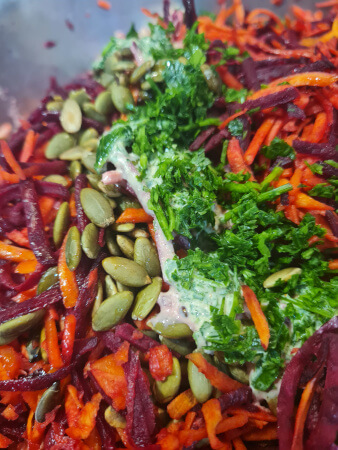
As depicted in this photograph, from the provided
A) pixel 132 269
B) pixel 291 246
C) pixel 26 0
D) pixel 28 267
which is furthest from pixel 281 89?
pixel 26 0

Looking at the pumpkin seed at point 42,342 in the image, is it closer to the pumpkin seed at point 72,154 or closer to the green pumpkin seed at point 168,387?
the green pumpkin seed at point 168,387

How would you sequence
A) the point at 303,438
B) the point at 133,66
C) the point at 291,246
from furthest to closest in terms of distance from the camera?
the point at 133,66 → the point at 291,246 → the point at 303,438

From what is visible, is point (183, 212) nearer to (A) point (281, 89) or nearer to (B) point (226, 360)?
(B) point (226, 360)

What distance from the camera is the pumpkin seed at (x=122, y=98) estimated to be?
248cm

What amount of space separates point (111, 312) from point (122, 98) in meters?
1.52

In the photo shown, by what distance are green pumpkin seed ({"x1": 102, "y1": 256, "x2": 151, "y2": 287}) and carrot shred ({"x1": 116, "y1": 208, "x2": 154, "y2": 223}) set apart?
0.26 meters

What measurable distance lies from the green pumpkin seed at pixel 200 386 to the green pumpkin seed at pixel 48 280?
3.06ft

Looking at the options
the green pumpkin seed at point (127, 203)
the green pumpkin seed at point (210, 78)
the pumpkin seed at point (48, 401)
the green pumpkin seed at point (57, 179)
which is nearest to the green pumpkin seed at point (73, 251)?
the green pumpkin seed at point (127, 203)

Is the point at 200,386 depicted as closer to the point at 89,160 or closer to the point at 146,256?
the point at 146,256

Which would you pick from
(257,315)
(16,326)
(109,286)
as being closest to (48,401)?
(16,326)

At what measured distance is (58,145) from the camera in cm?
252

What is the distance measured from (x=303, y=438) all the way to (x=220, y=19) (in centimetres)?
322

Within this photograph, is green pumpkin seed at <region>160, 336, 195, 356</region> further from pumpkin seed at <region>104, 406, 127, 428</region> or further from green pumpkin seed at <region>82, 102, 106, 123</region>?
green pumpkin seed at <region>82, 102, 106, 123</region>

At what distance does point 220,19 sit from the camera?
122 inches
